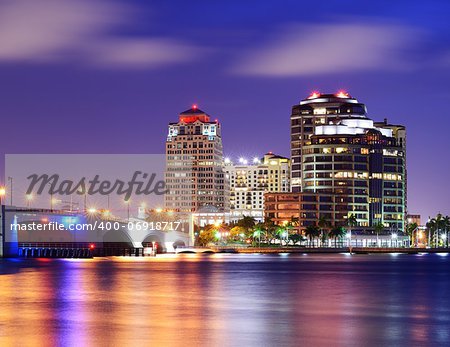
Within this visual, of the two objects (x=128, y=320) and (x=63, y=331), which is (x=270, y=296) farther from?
(x=63, y=331)

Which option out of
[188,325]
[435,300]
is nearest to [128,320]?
[188,325]

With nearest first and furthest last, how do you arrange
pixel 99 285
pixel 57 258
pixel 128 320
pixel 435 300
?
pixel 128 320, pixel 435 300, pixel 99 285, pixel 57 258

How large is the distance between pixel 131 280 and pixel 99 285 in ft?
34.8

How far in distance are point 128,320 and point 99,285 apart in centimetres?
3419

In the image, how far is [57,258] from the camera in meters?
197

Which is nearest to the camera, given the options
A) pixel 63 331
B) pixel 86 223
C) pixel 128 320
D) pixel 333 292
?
pixel 63 331

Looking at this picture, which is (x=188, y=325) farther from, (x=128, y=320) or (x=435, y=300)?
(x=435, y=300)

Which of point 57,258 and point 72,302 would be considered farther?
point 57,258

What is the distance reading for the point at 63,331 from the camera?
143 feet

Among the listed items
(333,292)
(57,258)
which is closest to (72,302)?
(333,292)

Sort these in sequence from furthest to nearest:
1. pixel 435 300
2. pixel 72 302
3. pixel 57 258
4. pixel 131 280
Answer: pixel 57 258
pixel 131 280
pixel 435 300
pixel 72 302

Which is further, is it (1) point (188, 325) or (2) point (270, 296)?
(2) point (270, 296)

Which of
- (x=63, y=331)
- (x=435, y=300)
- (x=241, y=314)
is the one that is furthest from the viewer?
(x=435, y=300)

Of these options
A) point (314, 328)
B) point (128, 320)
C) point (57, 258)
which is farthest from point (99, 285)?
point (57, 258)
